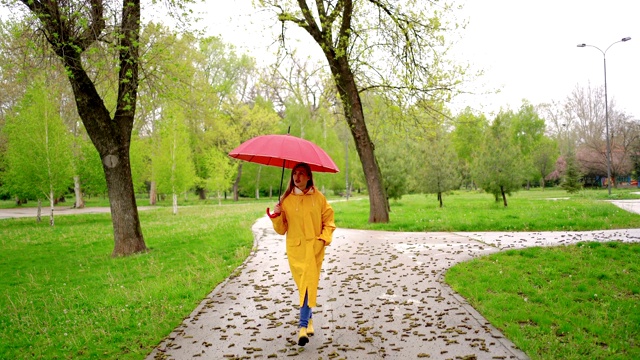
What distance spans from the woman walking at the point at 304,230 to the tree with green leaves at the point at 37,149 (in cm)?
2179

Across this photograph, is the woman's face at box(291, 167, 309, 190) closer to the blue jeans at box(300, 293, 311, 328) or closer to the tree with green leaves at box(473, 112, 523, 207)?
the blue jeans at box(300, 293, 311, 328)

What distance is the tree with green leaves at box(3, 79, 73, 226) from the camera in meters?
22.8

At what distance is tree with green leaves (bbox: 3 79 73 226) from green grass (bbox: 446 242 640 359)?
21985 mm

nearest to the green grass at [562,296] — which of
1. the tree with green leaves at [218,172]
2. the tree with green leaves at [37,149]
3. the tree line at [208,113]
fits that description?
the tree line at [208,113]

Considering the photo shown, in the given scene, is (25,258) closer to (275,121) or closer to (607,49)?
(275,121)

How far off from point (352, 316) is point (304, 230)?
1659mm

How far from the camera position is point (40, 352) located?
5039 mm

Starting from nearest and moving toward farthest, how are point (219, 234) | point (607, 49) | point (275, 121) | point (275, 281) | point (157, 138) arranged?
point (275, 281) → point (219, 234) → point (157, 138) → point (607, 49) → point (275, 121)

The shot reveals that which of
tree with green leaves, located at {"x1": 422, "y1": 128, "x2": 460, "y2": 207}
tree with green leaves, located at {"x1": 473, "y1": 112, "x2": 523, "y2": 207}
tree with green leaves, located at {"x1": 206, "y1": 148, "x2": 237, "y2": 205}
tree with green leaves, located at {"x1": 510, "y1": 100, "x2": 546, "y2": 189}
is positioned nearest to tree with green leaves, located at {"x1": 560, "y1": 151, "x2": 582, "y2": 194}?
tree with green leaves, located at {"x1": 422, "y1": 128, "x2": 460, "y2": 207}

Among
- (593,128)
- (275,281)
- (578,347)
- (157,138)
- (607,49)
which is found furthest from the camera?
(593,128)

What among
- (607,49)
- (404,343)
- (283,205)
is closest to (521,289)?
(404,343)

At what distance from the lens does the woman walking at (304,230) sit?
16.8 feet

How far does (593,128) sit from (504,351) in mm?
61012

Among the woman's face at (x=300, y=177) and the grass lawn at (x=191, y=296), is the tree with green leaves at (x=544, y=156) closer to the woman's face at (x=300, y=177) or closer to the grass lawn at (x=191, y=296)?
the grass lawn at (x=191, y=296)
